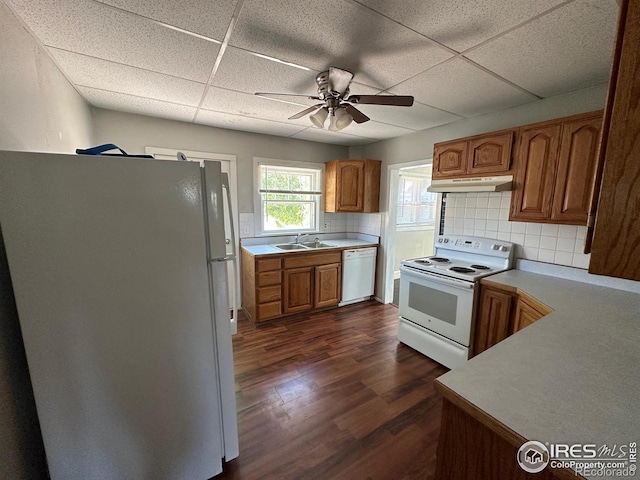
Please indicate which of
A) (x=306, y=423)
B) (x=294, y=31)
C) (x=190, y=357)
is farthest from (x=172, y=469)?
(x=294, y=31)

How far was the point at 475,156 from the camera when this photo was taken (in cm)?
226

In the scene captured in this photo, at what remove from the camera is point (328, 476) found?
54.3 inches

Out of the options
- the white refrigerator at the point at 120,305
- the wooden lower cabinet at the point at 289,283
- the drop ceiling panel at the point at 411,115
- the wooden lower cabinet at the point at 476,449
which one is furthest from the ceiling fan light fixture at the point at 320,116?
the wooden lower cabinet at the point at 476,449

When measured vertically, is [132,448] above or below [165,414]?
below

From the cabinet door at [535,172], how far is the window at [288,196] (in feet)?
8.04

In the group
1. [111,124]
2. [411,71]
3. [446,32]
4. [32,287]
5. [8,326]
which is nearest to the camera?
[32,287]

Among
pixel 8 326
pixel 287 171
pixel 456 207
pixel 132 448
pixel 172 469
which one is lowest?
pixel 172 469

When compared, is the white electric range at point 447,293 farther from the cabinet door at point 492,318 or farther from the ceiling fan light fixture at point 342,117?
the ceiling fan light fixture at point 342,117

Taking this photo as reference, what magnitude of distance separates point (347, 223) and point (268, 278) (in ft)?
Answer: 5.84

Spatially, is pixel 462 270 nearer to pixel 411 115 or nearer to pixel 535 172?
pixel 535 172

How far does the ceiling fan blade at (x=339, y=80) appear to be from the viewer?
5.19 feet

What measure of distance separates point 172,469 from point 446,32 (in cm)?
256

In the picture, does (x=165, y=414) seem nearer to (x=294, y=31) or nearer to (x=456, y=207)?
(x=294, y=31)

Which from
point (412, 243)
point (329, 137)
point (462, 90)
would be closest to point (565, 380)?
point (462, 90)
